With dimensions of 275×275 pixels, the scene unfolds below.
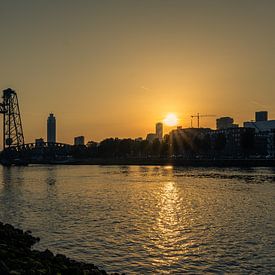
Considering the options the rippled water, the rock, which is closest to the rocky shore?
the rock

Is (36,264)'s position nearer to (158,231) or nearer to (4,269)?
(4,269)

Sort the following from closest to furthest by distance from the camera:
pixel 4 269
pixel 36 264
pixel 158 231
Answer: pixel 4 269 → pixel 36 264 → pixel 158 231

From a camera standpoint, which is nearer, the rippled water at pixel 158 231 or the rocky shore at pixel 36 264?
the rocky shore at pixel 36 264

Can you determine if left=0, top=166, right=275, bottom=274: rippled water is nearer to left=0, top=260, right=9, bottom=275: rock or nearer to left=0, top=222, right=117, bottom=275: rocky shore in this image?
left=0, top=222, right=117, bottom=275: rocky shore

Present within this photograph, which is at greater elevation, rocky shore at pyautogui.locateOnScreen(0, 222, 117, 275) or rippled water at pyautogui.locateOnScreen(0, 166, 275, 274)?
rocky shore at pyautogui.locateOnScreen(0, 222, 117, 275)

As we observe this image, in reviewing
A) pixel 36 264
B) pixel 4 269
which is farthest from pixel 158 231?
pixel 4 269

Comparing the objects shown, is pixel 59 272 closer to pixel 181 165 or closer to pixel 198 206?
pixel 198 206

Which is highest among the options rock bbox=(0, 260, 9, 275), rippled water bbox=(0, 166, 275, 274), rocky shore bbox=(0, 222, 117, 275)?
rock bbox=(0, 260, 9, 275)

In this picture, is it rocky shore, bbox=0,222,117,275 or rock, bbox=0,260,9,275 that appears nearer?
rock, bbox=0,260,9,275

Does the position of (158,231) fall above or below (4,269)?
below

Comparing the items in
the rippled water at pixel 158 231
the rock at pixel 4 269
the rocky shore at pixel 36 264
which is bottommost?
the rippled water at pixel 158 231

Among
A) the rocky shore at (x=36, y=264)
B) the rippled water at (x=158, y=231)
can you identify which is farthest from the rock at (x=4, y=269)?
the rippled water at (x=158, y=231)

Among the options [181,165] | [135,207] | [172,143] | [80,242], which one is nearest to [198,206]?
[135,207]

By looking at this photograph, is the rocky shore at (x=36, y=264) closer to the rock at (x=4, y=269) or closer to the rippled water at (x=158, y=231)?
the rock at (x=4, y=269)
